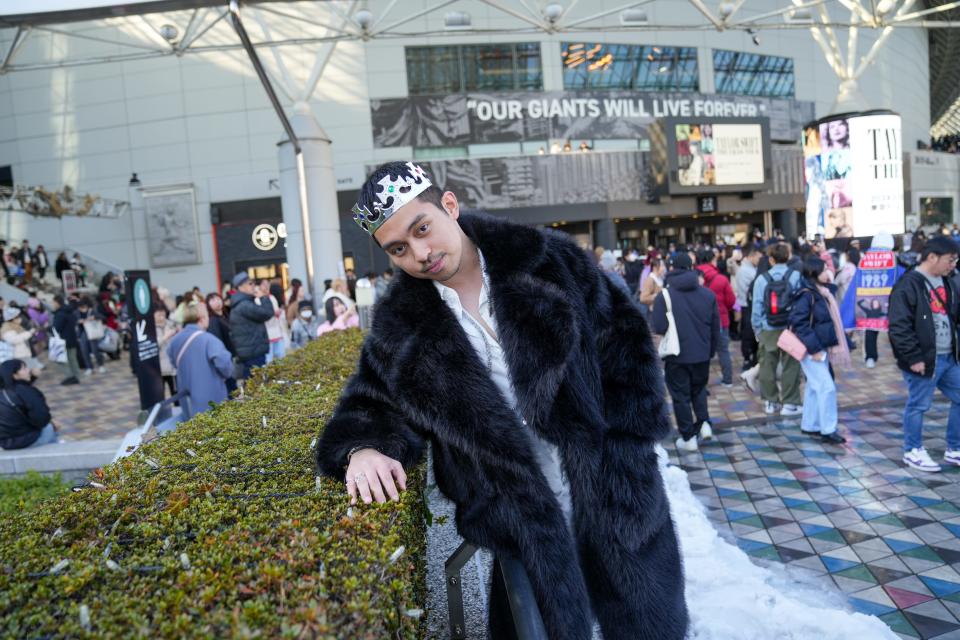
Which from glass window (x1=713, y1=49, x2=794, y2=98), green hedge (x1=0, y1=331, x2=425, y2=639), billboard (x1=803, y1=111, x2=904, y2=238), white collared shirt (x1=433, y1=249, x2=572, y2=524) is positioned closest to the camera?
green hedge (x1=0, y1=331, x2=425, y2=639)

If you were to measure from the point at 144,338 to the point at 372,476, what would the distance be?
306 inches

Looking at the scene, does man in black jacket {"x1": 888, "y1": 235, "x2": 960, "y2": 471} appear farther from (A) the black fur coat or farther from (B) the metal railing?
(B) the metal railing

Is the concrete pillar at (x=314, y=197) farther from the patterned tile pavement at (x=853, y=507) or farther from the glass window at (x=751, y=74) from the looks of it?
the glass window at (x=751, y=74)

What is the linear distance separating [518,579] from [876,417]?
22.9ft

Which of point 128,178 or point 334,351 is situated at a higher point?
point 128,178

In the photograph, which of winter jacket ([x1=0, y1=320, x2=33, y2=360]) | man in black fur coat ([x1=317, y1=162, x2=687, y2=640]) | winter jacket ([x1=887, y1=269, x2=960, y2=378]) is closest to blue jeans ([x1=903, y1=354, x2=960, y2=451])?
winter jacket ([x1=887, y1=269, x2=960, y2=378])

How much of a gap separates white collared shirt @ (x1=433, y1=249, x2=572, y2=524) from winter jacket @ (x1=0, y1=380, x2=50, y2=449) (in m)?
6.56

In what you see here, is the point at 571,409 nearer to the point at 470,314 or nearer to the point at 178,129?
the point at 470,314

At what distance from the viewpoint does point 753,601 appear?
358 centimetres

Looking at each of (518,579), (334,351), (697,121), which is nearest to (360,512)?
(518,579)

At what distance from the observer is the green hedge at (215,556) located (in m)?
1.29

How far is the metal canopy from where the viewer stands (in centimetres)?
1205

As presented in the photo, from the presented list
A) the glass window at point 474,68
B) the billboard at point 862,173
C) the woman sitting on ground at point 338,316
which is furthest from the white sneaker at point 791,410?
the glass window at point 474,68

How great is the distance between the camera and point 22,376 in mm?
7094
